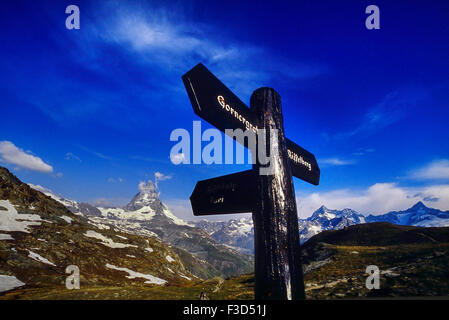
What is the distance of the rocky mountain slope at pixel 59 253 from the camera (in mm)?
28922

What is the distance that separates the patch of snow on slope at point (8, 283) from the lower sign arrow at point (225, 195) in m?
29.3

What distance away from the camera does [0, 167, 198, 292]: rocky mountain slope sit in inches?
1139

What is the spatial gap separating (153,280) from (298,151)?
140 ft

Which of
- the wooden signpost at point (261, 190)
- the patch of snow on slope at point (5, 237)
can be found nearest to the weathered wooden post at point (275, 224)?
the wooden signpost at point (261, 190)

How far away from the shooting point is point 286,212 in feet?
10.6

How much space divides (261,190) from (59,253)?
1802 inches

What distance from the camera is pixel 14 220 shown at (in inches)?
1829

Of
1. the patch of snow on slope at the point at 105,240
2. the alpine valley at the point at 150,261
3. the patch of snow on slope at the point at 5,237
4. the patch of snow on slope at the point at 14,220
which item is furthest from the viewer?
the patch of snow on slope at the point at 105,240

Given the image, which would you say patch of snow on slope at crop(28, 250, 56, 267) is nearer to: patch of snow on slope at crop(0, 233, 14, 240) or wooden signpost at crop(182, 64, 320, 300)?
patch of snow on slope at crop(0, 233, 14, 240)

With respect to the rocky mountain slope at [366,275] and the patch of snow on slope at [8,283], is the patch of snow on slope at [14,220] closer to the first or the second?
the patch of snow on slope at [8,283]

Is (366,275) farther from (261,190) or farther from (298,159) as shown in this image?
(261,190)

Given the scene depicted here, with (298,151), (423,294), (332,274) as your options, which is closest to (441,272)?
(423,294)

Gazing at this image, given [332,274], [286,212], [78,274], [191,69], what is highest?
[191,69]

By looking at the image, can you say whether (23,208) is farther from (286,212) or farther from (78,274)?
(286,212)
